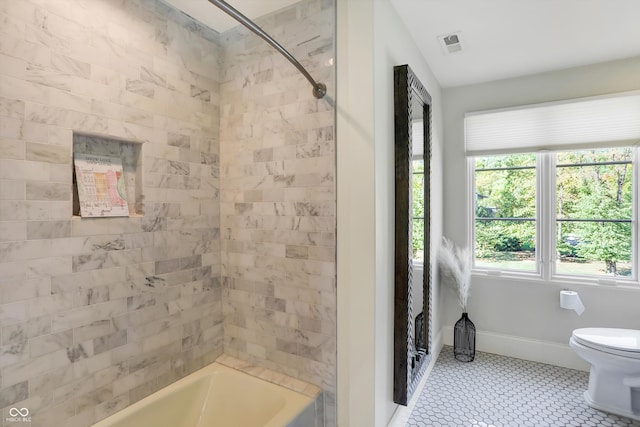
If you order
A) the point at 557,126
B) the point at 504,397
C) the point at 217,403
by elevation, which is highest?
the point at 557,126

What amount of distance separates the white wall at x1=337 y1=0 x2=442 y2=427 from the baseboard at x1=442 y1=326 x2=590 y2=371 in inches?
67.4

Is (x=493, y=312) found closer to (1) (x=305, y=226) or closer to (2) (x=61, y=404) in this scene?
(1) (x=305, y=226)

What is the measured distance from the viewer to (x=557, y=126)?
2.73 metres

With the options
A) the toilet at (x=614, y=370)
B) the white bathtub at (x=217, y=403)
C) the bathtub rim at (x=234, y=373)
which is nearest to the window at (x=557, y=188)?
the toilet at (x=614, y=370)

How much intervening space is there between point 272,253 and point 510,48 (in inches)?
88.9

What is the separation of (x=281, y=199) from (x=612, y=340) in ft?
7.85

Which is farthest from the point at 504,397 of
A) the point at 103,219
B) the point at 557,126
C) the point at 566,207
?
the point at 103,219

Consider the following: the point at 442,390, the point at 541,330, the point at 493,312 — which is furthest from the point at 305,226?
the point at 541,330

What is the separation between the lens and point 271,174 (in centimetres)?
191

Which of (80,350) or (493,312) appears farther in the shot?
(493,312)

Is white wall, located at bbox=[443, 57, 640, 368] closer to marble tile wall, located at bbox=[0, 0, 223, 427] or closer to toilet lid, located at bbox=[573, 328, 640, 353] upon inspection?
toilet lid, located at bbox=[573, 328, 640, 353]

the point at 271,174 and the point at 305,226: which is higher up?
the point at 271,174

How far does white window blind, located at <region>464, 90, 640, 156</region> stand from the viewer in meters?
2.52

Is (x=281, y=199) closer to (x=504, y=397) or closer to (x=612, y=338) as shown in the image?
Result: (x=504, y=397)
